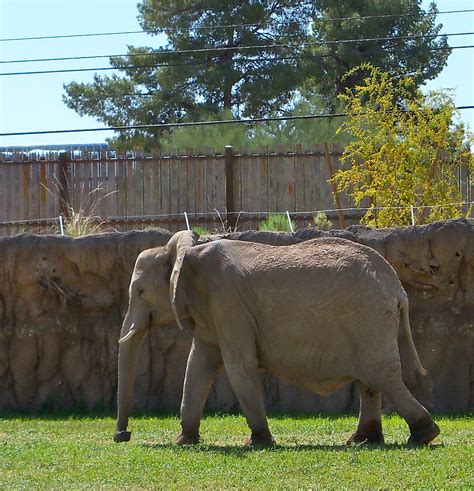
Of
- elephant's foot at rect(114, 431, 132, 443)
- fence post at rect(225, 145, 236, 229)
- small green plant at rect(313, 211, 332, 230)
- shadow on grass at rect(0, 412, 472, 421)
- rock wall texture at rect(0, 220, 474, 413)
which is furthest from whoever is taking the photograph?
fence post at rect(225, 145, 236, 229)

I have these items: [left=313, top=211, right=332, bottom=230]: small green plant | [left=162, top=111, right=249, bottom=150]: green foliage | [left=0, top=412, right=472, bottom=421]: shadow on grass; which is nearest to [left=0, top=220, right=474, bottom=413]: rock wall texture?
[left=0, top=412, right=472, bottom=421]: shadow on grass

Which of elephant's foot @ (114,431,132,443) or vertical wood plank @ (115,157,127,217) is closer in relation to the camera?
elephant's foot @ (114,431,132,443)

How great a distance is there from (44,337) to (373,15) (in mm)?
21699

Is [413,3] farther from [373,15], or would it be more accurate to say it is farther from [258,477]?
[258,477]

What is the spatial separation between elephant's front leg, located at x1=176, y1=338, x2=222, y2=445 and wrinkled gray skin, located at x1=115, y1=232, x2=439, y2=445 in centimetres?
1

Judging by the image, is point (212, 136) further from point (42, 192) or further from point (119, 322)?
point (119, 322)

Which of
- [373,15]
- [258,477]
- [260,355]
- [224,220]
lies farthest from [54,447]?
[373,15]

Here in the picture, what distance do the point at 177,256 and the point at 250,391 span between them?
59.5 inches

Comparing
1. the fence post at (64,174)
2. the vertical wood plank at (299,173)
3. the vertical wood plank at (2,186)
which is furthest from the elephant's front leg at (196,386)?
the vertical wood plank at (2,186)

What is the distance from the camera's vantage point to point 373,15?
3659cm

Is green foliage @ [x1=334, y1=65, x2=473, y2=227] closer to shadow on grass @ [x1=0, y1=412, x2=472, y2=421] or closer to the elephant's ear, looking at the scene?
shadow on grass @ [x1=0, y1=412, x2=472, y2=421]

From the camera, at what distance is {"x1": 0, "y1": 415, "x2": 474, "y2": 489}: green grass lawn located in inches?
382

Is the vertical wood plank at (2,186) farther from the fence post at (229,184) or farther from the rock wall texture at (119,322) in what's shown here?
the rock wall texture at (119,322)

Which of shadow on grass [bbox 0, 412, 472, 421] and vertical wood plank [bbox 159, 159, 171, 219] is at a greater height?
vertical wood plank [bbox 159, 159, 171, 219]
